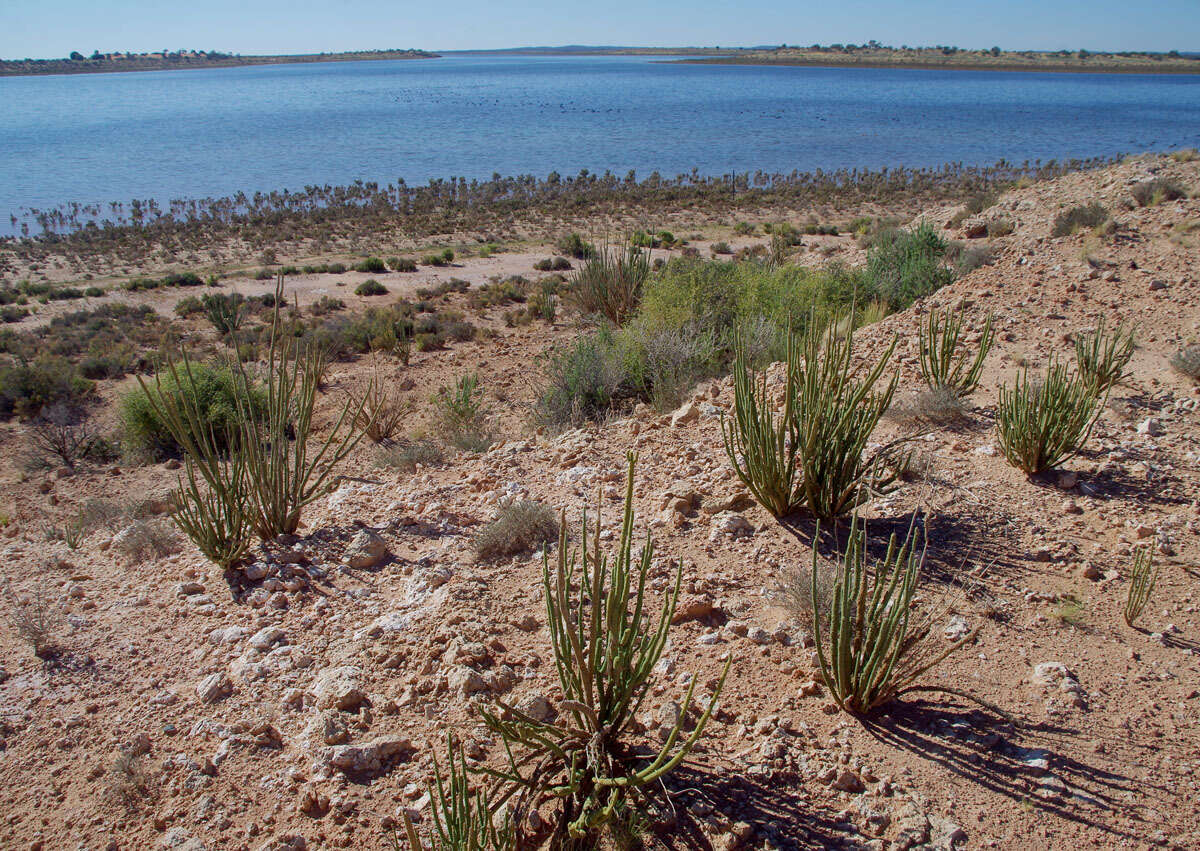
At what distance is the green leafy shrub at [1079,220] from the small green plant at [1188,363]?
4.68m

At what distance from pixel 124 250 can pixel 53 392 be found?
18.0 meters

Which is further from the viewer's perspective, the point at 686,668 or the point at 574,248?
the point at 574,248

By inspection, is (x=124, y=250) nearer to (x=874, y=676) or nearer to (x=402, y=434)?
(x=402, y=434)

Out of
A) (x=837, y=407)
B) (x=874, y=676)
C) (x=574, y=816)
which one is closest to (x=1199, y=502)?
(x=837, y=407)

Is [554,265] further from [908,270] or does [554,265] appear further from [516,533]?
[516,533]

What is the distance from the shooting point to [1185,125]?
173 ft

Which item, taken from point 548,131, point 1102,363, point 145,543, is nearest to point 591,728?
point 145,543

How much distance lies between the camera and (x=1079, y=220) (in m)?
10.5

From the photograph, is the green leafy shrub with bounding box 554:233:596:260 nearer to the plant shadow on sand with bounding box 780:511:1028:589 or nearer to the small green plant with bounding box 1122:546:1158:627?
the plant shadow on sand with bounding box 780:511:1028:589

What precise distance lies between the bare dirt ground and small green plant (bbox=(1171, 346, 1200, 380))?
17cm

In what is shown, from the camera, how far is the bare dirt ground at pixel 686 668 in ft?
8.45

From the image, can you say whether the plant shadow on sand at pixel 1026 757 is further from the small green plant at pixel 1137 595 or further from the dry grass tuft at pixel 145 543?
the dry grass tuft at pixel 145 543

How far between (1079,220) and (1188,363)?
5309 millimetres

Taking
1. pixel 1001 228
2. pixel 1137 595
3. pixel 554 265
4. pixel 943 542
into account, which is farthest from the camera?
pixel 554 265
